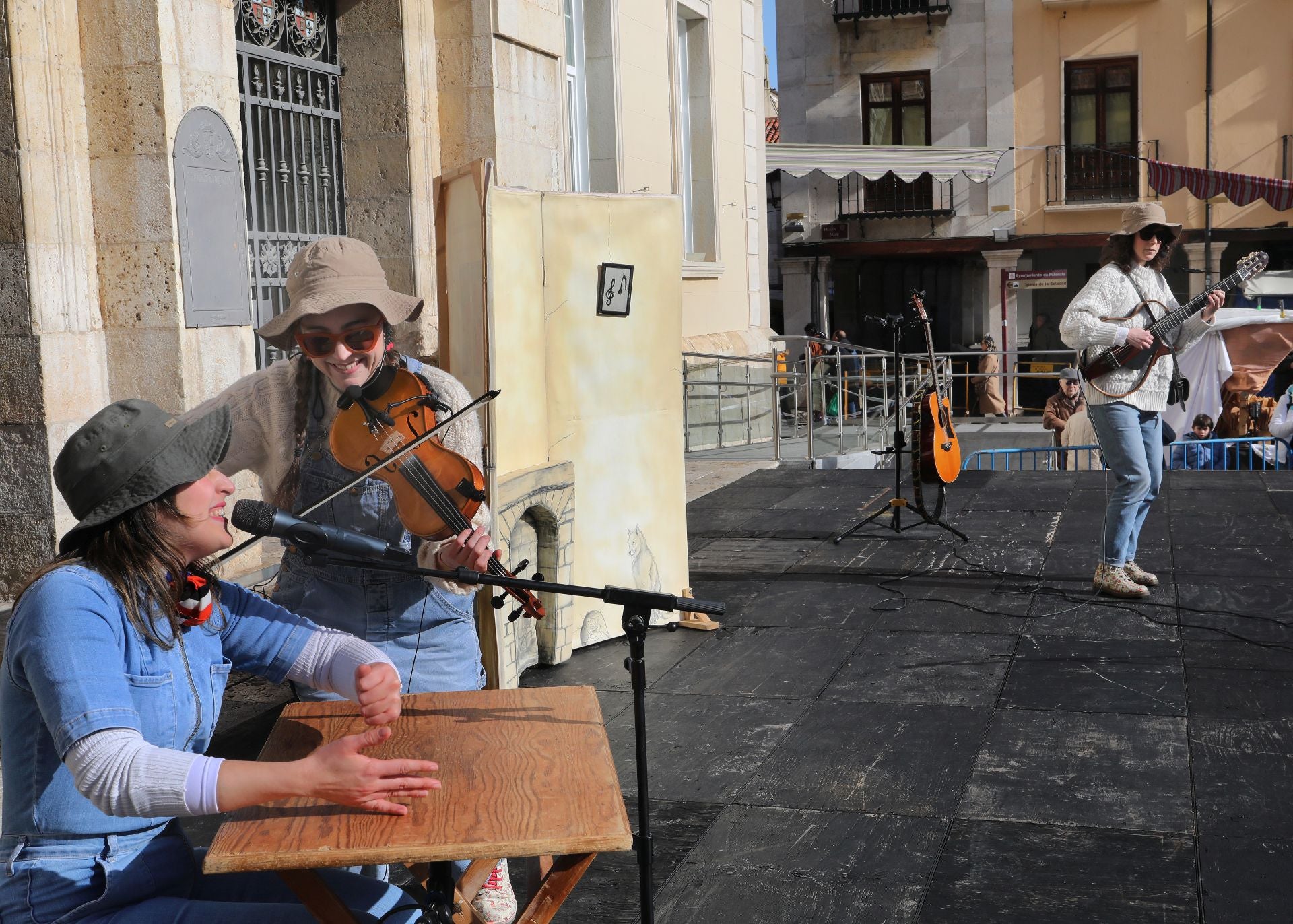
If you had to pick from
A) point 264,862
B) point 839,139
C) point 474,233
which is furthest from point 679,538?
point 839,139

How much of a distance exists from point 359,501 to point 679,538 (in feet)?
11.7

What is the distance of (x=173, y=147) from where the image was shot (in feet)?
20.2

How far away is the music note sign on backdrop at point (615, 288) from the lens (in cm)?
611

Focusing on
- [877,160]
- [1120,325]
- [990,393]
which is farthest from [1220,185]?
[1120,325]

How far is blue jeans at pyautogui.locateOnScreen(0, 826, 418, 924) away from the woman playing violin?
890 millimetres

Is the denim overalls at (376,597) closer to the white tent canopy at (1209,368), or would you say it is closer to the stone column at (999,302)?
the white tent canopy at (1209,368)

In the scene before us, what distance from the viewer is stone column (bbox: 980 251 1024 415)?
27.0 m

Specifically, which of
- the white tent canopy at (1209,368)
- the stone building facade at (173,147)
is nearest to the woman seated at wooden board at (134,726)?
the stone building facade at (173,147)

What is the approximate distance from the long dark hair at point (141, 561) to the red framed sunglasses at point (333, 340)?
973 millimetres

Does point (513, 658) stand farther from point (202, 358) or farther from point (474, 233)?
point (202, 358)

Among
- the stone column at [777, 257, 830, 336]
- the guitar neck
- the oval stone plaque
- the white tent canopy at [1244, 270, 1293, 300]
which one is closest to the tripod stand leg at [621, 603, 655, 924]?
the oval stone plaque

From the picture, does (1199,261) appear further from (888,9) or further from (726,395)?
(726,395)

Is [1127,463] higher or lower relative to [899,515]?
higher

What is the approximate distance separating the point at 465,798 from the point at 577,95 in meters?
11.7
